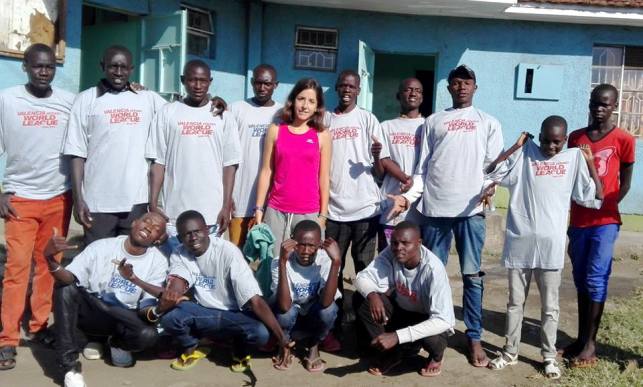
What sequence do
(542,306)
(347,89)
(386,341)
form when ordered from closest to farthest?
(386,341) < (542,306) < (347,89)

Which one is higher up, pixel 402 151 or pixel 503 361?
pixel 402 151

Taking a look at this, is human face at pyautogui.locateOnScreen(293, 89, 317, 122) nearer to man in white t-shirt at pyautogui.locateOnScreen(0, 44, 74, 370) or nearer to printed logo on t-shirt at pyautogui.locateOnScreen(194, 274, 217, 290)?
printed logo on t-shirt at pyautogui.locateOnScreen(194, 274, 217, 290)

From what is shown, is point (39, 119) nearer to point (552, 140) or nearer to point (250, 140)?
point (250, 140)

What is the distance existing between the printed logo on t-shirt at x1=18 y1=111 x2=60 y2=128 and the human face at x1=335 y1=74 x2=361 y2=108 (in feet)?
5.81

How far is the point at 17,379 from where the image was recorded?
3.59m

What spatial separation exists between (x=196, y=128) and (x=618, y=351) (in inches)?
123

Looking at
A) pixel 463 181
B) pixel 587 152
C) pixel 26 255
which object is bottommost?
pixel 26 255

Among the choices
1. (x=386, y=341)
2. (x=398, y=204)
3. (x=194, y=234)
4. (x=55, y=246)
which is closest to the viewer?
(x=55, y=246)

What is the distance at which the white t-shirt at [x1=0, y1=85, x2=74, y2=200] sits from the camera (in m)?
3.81

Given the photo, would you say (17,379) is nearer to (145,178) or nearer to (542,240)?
(145,178)

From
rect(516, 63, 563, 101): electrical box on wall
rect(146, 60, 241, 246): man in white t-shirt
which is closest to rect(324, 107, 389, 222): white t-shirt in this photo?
rect(146, 60, 241, 246): man in white t-shirt

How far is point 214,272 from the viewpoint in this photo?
389 cm

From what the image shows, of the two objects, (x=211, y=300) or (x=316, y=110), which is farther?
(x=316, y=110)

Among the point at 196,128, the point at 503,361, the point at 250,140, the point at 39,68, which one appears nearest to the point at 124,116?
the point at 196,128
